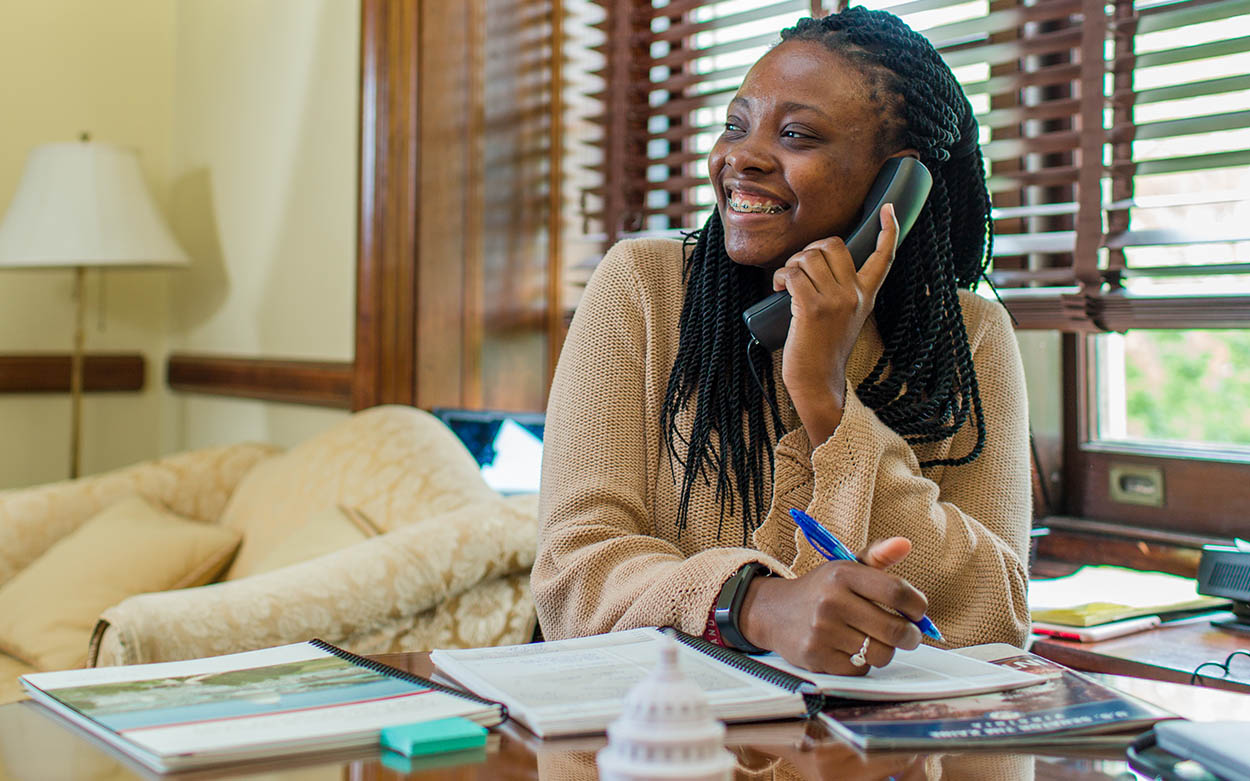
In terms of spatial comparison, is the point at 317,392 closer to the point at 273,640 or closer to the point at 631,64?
the point at 631,64

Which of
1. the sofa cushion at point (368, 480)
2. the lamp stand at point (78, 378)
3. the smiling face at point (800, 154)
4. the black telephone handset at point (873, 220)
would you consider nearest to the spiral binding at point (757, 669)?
the black telephone handset at point (873, 220)

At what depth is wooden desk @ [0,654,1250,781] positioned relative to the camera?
2.26 feet

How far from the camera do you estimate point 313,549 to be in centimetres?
203

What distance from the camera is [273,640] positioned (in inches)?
65.2

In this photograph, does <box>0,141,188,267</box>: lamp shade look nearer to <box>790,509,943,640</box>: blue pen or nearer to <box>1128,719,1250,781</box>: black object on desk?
<box>790,509,943,640</box>: blue pen

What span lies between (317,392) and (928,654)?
225cm

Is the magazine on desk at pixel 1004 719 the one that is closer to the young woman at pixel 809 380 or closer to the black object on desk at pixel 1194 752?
the black object on desk at pixel 1194 752

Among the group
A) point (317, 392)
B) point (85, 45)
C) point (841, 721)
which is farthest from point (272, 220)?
point (841, 721)

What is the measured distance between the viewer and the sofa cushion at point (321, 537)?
2.02m

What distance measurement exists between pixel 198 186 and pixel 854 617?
10.2 feet

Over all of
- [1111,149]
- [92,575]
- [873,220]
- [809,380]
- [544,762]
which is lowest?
[92,575]

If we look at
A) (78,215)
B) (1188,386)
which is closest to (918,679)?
(1188,386)

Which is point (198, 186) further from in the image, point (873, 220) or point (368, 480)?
point (873, 220)

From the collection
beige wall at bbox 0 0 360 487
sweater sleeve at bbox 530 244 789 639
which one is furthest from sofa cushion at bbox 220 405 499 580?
sweater sleeve at bbox 530 244 789 639
